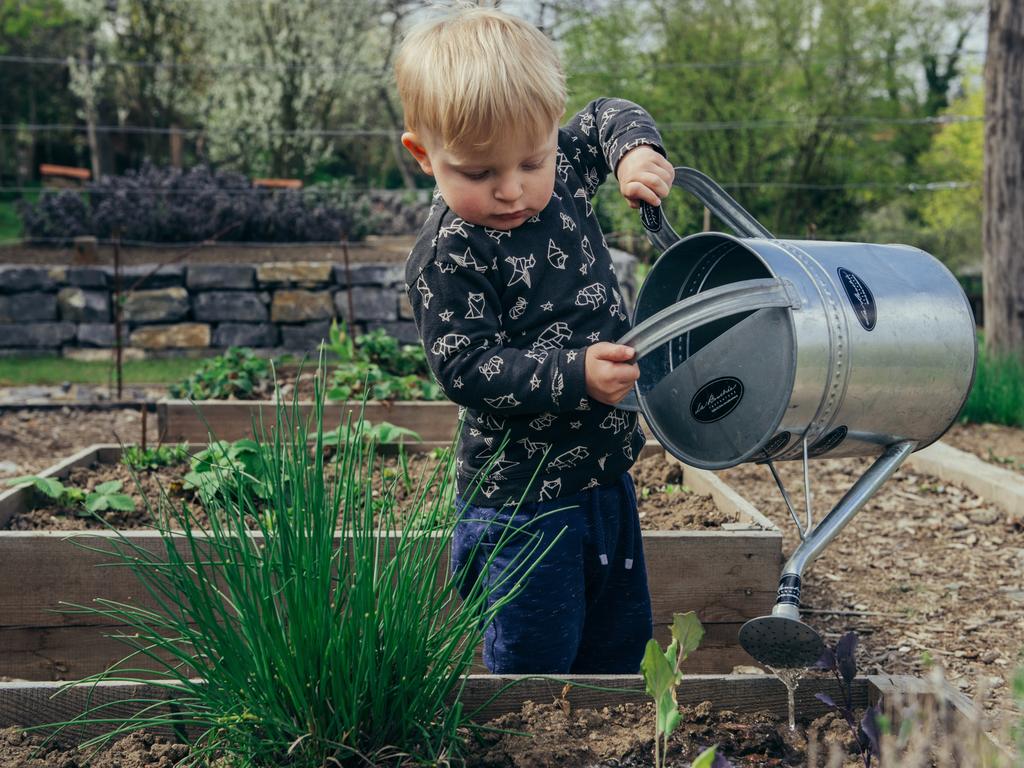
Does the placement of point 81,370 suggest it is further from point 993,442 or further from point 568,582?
point 568,582

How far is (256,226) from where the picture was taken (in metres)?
9.73

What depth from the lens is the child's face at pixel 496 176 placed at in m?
1.56

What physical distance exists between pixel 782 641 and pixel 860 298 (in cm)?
49

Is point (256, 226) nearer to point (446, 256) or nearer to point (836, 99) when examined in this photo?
point (836, 99)

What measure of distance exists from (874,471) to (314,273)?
753 centimetres

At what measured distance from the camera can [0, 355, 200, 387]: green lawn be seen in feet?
24.8

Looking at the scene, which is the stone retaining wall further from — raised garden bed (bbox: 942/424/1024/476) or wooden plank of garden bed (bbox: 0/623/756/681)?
wooden plank of garden bed (bbox: 0/623/756/681)

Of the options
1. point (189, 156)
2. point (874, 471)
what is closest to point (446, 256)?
point (874, 471)

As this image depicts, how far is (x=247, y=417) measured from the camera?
400 cm

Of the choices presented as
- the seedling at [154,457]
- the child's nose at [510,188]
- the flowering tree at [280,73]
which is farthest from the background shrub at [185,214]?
the child's nose at [510,188]

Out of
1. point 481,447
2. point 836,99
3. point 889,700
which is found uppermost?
point 836,99

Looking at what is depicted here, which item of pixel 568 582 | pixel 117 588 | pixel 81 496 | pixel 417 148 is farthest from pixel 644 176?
pixel 81 496

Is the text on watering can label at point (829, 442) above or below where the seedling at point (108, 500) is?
above

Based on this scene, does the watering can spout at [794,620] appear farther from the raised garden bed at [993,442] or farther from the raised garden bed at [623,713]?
the raised garden bed at [993,442]
